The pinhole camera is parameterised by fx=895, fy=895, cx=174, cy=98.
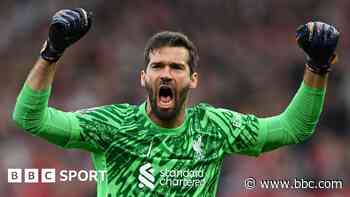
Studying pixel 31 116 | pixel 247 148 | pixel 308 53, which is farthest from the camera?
pixel 247 148

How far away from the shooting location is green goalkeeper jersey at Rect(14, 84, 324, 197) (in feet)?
12.1

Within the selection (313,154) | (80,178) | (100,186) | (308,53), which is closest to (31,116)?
(100,186)

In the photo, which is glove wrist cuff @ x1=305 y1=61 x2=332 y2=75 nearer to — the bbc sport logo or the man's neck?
the man's neck

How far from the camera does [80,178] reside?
6.93 metres

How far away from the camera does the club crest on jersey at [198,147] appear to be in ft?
12.4

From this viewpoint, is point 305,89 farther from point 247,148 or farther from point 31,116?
point 31,116

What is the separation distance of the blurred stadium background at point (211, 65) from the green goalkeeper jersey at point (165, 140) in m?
3.11

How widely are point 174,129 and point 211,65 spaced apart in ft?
Result: 11.1

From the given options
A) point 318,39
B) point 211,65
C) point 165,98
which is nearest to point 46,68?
point 165,98

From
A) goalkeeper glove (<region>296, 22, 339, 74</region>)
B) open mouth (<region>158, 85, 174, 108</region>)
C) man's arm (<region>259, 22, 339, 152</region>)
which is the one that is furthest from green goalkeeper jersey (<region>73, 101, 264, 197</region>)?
goalkeeper glove (<region>296, 22, 339, 74</region>)

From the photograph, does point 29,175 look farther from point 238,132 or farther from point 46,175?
point 238,132

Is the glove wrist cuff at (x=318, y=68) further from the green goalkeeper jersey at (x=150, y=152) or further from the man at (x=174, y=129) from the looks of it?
the green goalkeeper jersey at (x=150, y=152)

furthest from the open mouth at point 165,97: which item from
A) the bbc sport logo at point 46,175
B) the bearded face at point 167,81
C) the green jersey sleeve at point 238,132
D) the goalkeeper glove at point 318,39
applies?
the bbc sport logo at point 46,175

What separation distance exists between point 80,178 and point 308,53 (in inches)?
142
